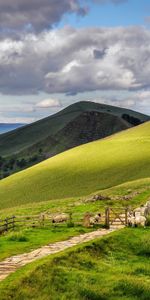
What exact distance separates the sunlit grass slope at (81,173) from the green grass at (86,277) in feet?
216

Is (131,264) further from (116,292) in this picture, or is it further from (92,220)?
(92,220)

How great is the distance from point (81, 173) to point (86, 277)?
90.8 metres

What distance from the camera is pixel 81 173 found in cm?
11281

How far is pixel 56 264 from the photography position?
23188mm

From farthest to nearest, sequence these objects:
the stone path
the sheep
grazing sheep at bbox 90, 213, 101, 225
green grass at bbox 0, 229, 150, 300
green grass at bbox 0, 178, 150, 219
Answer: green grass at bbox 0, 178, 150, 219 → grazing sheep at bbox 90, 213, 101, 225 → the sheep → the stone path → green grass at bbox 0, 229, 150, 300

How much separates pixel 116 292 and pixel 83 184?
268ft

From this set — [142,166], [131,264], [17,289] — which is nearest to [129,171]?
[142,166]

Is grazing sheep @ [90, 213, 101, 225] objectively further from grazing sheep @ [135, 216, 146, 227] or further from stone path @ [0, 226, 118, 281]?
stone path @ [0, 226, 118, 281]

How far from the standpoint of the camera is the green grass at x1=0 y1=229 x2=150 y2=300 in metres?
19.8

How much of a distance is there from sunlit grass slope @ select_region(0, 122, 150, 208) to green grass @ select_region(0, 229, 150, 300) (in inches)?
2598

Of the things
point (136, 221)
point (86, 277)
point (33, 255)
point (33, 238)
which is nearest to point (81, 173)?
point (136, 221)

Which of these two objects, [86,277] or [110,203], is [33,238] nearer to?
[86,277]

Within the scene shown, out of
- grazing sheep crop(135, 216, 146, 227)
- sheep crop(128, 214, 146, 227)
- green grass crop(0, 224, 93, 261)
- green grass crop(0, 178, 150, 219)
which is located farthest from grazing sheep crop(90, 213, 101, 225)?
green grass crop(0, 178, 150, 219)

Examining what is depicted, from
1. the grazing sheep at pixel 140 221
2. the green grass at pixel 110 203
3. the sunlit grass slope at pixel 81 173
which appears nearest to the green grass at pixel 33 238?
the grazing sheep at pixel 140 221
